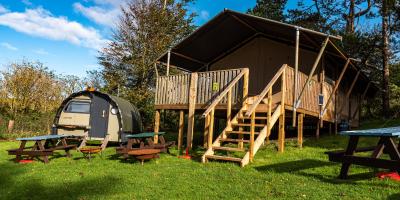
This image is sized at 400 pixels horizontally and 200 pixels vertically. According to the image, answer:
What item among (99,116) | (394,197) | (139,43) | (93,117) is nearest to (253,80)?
(99,116)

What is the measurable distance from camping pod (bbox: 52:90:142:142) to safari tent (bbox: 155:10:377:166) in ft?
7.13

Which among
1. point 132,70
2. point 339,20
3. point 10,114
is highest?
point 339,20

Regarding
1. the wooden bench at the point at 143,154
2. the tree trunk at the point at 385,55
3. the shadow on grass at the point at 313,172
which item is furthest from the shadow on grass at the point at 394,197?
the tree trunk at the point at 385,55

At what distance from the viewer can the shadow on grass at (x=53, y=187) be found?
613cm

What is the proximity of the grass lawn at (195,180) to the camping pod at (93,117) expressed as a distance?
452 centimetres

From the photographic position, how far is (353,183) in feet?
20.0

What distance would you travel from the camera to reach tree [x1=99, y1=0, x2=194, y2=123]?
2250 centimetres

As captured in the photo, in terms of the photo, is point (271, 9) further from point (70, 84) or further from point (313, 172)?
point (313, 172)

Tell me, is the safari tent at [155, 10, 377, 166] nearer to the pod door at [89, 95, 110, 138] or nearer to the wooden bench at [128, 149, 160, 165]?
the wooden bench at [128, 149, 160, 165]

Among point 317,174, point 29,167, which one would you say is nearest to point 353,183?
point 317,174

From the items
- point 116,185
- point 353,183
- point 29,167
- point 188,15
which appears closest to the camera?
point 353,183

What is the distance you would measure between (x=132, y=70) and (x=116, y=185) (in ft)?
55.5

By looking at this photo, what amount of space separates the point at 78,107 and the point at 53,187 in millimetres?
8192

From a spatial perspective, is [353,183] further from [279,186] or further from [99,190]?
[99,190]
